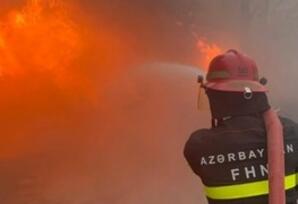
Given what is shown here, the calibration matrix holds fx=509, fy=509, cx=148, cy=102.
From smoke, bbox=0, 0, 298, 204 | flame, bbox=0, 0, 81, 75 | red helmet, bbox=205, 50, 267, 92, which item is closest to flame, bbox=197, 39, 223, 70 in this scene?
smoke, bbox=0, 0, 298, 204

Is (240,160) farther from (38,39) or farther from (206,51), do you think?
(206,51)

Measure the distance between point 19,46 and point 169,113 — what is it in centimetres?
136

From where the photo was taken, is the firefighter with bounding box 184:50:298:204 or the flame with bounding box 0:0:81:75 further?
the flame with bounding box 0:0:81:75

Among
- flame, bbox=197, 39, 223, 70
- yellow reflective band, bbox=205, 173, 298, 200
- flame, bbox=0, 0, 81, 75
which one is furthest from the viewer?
flame, bbox=197, 39, 223, 70

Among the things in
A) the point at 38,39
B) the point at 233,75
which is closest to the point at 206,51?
the point at 38,39

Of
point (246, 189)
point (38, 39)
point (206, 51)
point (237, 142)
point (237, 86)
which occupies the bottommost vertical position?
point (246, 189)

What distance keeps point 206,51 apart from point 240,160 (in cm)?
297

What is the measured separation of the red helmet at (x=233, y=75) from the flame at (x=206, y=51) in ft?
9.10

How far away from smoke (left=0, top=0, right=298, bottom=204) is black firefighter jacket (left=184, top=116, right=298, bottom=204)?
220 cm

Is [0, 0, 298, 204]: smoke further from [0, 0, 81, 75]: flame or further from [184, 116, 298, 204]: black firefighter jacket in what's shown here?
[184, 116, 298, 204]: black firefighter jacket

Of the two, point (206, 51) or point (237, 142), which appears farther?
point (206, 51)

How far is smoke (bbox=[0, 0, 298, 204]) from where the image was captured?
3814 mm

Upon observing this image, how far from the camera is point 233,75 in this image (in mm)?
1800

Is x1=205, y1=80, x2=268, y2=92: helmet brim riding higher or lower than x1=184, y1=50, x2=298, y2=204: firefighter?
higher
